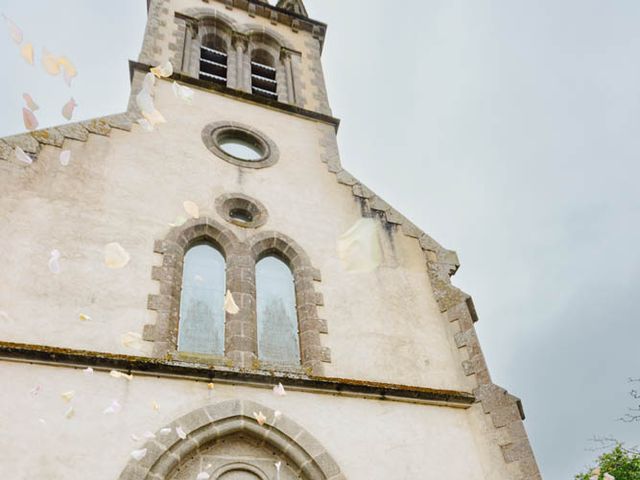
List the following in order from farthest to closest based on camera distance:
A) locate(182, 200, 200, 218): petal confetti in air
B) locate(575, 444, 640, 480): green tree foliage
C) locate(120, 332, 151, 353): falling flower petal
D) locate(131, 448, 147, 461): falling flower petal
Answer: locate(575, 444, 640, 480): green tree foliage
locate(182, 200, 200, 218): petal confetti in air
locate(120, 332, 151, 353): falling flower petal
locate(131, 448, 147, 461): falling flower petal

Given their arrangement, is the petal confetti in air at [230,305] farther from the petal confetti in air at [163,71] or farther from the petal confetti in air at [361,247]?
the petal confetti in air at [163,71]

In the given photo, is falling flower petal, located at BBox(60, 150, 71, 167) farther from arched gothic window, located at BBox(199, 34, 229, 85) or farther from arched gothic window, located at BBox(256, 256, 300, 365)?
arched gothic window, located at BBox(199, 34, 229, 85)

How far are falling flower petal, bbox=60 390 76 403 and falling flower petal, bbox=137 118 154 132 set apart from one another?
4.56 metres

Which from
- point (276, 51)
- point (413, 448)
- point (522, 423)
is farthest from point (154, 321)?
point (276, 51)

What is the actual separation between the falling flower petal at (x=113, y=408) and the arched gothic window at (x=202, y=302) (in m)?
1.12

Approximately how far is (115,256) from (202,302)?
119 centimetres

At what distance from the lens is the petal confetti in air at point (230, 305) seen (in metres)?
6.75

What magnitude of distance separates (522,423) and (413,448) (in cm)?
134

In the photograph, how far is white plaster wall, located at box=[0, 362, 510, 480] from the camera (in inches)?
194

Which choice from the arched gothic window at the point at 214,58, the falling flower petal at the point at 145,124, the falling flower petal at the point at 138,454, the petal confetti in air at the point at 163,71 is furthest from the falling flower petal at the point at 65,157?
the arched gothic window at the point at 214,58

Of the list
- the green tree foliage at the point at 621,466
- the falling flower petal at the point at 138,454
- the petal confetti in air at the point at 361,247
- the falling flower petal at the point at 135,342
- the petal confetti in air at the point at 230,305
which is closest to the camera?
the falling flower petal at the point at 138,454

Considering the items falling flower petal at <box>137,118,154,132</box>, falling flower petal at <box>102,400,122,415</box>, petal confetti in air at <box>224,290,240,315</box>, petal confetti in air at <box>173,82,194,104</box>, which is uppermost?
petal confetti in air at <box>173,82,194,104</box>

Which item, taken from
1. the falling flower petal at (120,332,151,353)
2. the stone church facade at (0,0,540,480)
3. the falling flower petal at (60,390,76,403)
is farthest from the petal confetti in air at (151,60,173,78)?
the falling flower petal at (60,390,76,403)

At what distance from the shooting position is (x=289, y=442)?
5.73 m
